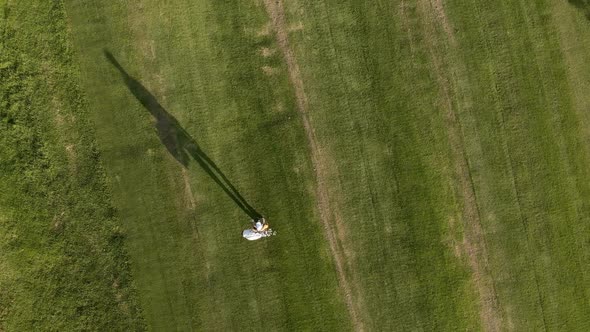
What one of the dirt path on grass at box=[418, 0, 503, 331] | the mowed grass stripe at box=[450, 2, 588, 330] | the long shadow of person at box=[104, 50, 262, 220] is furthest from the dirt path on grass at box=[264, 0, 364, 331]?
the mowed grass stripe at box=[450, 2, 588, 330]

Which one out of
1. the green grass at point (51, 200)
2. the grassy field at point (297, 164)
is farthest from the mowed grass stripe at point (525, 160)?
the green grass at point (51, 200)

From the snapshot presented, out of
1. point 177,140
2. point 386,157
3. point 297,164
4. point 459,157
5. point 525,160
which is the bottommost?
point 525,160

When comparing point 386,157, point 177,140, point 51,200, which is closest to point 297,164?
point 386,157

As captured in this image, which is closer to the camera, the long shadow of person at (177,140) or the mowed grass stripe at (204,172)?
the mowed grass stripe at (204,172)

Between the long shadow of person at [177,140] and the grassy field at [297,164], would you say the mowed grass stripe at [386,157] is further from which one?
the long shadow of person at [177,140]

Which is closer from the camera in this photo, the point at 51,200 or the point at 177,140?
the point at 51,200

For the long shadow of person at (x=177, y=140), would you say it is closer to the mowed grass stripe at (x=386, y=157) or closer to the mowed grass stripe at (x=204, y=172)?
the mowed grass stripe at (x=204, y=172)

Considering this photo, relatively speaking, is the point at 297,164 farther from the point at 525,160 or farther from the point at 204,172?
the point at 525,160
